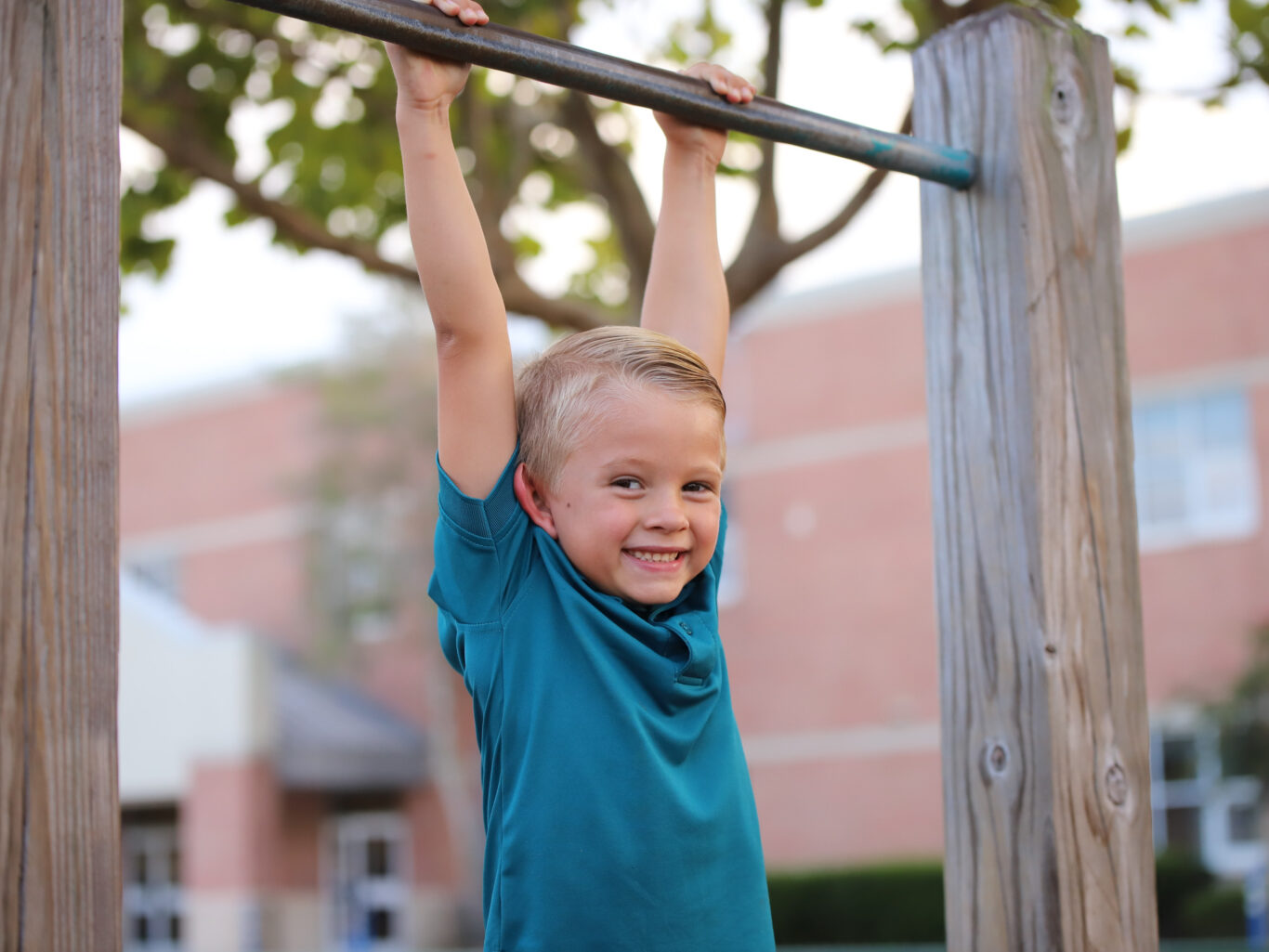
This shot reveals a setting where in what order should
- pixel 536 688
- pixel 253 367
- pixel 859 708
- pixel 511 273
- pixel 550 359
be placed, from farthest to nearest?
1. pixel 253 367
2. pixel 859 708
3. pixel 511 273
4. pixel 550 359
5. pixel 536 688

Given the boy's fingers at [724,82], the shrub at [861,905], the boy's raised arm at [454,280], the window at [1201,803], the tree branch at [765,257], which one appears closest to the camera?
the boy's raised arm at [454,280]

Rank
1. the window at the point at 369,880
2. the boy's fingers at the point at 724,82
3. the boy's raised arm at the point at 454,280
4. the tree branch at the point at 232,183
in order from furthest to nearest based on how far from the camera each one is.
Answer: the window at the point at 369,880, the tree branch at the point at 232,183, the boy's fingers at the point at 724,82, the boy's raised arm at the point at 454,280

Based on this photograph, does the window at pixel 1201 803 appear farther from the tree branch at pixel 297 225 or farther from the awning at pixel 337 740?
the tree branch at pixel 297 225

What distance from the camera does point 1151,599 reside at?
16453 millimetres

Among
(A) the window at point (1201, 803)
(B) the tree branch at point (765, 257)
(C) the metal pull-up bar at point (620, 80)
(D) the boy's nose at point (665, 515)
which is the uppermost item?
(B) the tree branch at point (765, 257)

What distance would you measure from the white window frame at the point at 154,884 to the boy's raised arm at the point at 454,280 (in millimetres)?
21408

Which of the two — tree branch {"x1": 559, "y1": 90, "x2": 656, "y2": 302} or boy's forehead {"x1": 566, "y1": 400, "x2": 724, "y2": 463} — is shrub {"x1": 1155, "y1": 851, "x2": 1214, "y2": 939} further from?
boy's forehead {"x1": 566, "y1": 400, "x2": 724, "y2": 463}

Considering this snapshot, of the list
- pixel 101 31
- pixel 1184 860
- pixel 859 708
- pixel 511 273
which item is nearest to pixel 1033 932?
pixel 101 31

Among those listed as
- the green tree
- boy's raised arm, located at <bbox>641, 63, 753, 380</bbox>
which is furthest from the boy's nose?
the green tree

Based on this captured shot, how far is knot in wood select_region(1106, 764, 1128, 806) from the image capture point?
6.20 ft

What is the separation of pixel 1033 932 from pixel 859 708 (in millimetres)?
16893

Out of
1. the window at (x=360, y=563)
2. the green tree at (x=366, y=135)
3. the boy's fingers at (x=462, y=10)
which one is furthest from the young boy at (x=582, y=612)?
the window at (x=360, y=563)

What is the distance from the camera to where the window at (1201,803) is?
1545 cm

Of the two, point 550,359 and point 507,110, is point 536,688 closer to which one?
point 550,359
